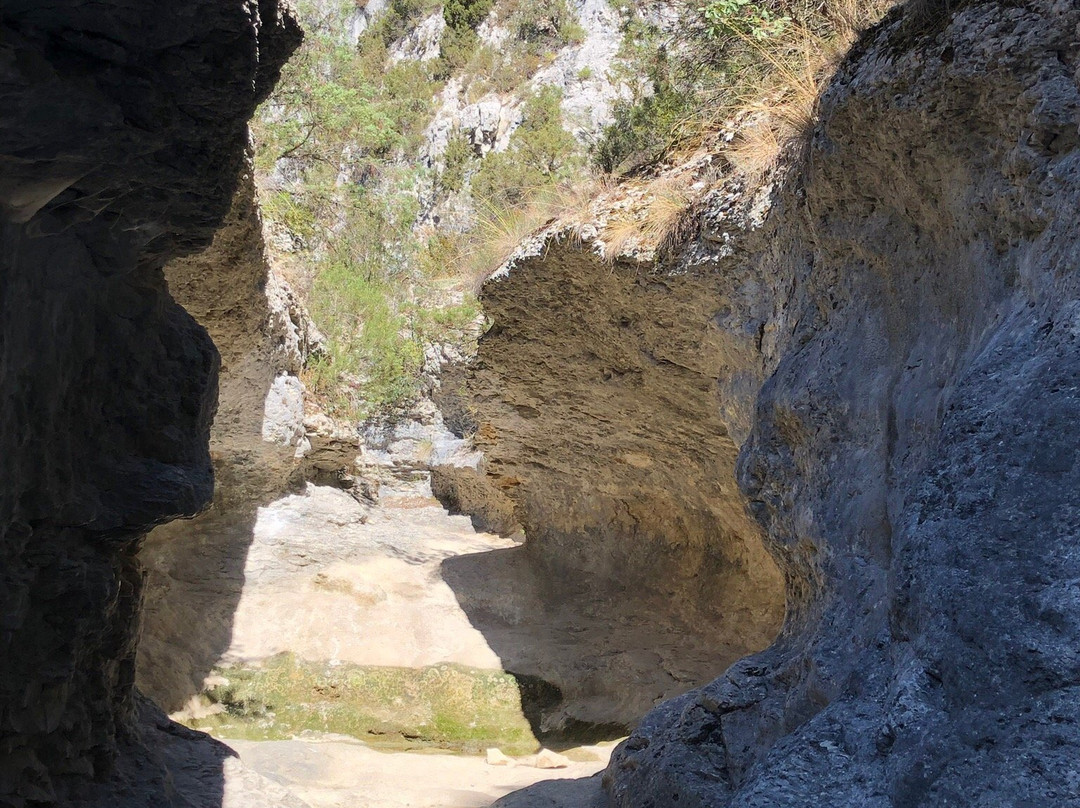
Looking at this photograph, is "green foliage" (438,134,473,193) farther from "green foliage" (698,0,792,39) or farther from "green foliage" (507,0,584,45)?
"green foliage" (698,0,792,39)

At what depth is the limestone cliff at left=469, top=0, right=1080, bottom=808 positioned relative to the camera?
176 centimetres

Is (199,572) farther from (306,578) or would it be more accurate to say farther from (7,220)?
(7,220)

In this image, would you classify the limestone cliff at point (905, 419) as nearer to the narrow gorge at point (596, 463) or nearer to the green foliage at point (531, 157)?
the narrow gorge at point (596, 463)

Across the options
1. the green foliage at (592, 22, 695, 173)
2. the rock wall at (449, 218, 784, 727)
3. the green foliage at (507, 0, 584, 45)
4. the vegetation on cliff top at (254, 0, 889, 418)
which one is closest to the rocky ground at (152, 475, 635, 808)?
the rock wall at (449, 218, 784, 727)

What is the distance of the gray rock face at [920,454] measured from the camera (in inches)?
68.7

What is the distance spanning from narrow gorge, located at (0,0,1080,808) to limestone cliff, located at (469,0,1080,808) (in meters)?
0.01

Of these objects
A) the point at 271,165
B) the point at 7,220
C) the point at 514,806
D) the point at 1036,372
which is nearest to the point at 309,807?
the point at 514,806

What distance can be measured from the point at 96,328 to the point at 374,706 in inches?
178

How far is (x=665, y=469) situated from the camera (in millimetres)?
7746

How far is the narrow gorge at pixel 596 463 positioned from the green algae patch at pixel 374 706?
3 cm

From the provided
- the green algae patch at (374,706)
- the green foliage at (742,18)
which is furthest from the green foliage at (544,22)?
the green algae patch at (374,706)

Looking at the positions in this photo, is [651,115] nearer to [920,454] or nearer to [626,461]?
[626,461]

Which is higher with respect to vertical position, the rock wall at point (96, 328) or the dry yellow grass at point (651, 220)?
the dry yellow grass at point (651, 220)

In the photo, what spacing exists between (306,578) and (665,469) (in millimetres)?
3402
